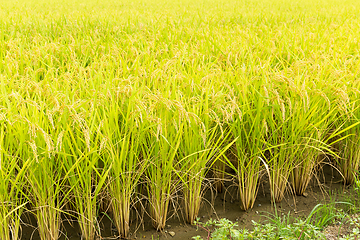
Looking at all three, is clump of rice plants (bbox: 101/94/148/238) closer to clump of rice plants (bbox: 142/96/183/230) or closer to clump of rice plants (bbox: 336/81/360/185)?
clump of rice plants (bbox: 142/96/183/230)

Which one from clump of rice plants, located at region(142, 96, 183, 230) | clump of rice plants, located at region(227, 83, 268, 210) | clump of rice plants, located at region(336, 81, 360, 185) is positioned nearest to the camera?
clump of rice plants, located at region(142, 96, 183, 230)

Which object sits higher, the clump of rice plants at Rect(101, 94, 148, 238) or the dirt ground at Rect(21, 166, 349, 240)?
the clump of rice plants at Rect(101, 94, 148, 238)

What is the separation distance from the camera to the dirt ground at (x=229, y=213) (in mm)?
1817

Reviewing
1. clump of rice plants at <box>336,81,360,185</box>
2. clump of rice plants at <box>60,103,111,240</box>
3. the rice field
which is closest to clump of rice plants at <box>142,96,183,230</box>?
the rice field

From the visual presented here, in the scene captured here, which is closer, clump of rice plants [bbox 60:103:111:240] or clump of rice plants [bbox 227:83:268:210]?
clump of rice plants [bbox 60:103:111:240]

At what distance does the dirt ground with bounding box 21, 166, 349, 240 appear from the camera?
5.96ft

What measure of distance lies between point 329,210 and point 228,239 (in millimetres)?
702

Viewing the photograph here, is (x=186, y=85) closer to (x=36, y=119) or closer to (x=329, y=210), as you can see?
(x=36, y=119)

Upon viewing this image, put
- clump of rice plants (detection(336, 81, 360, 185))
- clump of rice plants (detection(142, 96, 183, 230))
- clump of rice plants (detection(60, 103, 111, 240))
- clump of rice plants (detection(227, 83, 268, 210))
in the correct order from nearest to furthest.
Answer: clump of rice plants (detection(60, 103, 111, 240)) < clump of rice plants (detection(142, 96, 183, 230)) < clump of rice plants (detection(227, 83, 268, 210)) < clump of rice plants (detection(336, 81, 360, 185))

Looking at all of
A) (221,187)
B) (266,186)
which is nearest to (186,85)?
(221,187)

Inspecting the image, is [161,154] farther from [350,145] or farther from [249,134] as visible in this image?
[350,145]

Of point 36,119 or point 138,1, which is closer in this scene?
point 36,119

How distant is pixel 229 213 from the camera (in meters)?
2.00

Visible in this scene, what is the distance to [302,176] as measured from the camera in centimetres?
209
